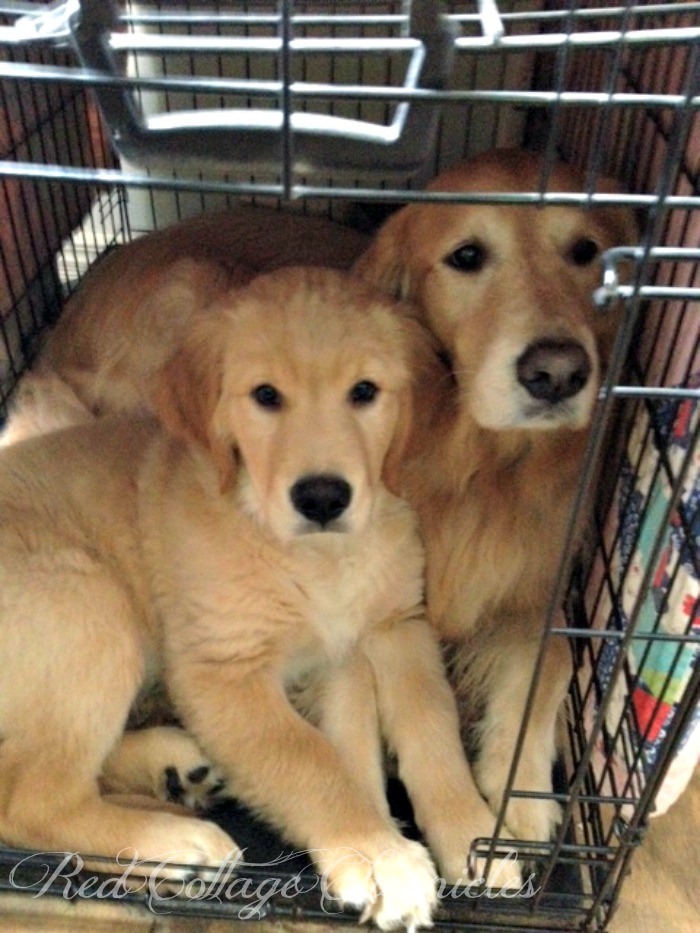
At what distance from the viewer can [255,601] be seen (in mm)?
1374

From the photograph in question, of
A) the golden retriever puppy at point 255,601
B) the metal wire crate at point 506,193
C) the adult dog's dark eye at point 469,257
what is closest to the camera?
the metal wire crate at point 506,193

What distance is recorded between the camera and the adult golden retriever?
120 cm

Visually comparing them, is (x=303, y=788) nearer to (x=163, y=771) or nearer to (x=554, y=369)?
(x=163, y=771)

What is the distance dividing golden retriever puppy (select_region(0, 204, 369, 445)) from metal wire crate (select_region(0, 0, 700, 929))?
0.19m

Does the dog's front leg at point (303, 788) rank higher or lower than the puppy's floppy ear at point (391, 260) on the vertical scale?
lower

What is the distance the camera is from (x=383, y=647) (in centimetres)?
152

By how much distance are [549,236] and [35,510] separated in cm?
92

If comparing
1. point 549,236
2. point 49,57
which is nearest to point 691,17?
point 549,236

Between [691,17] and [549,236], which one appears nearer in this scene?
[691,17]

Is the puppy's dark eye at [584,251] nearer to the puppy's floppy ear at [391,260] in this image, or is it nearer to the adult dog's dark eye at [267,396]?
the puppy's floppy ear at [391,260]

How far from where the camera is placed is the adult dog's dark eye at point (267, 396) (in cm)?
126

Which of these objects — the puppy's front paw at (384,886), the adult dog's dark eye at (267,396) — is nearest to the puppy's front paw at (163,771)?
the puppy's front paw at (384,886)

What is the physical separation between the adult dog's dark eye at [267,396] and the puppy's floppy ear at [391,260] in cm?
30

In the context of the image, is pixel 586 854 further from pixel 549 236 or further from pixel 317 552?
pixel 549 236
